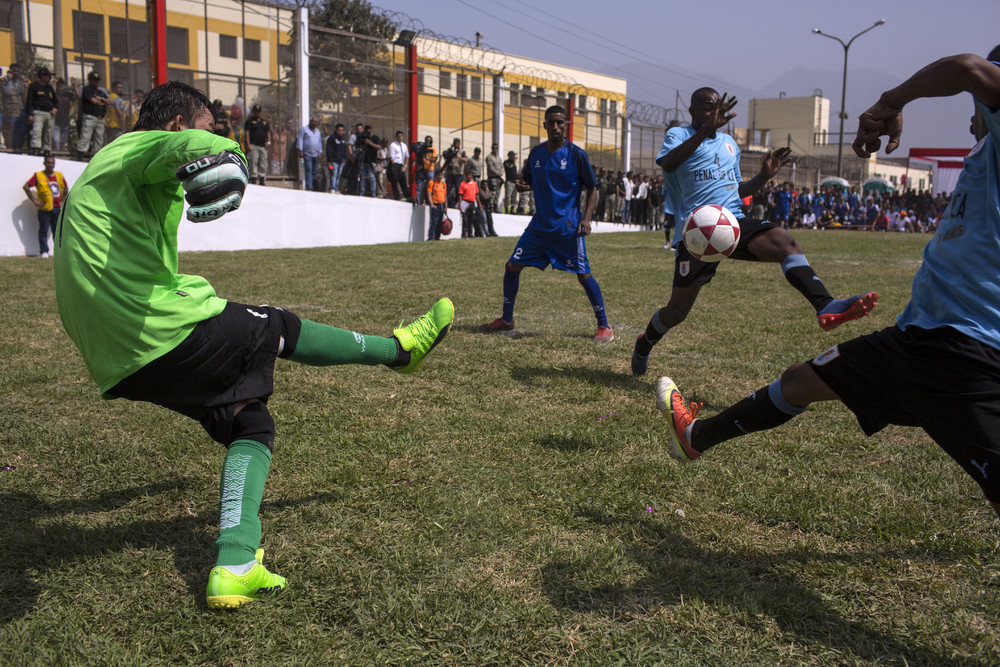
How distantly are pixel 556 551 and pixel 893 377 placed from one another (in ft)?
4.51

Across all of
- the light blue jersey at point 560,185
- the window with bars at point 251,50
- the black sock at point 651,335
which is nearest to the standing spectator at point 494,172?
the window with bars at point 251,50

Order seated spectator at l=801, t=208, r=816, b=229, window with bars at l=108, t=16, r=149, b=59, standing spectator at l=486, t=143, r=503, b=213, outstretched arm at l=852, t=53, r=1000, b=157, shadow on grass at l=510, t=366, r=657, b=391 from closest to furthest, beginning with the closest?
1. outstretched arm at l=852, t=53, r=1000, b=157
2. shadow on grass at l=510, t=366, r=657, b=391
3. window with bars at l=108, t=16, r=149, b=59
4. standing spectator at l=486, t=143, r=503, b=213
5. seated spectator at l=801, t=208, r=816, b=229

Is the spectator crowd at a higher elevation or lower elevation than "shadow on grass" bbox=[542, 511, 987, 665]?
higher

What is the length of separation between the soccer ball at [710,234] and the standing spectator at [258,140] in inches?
554

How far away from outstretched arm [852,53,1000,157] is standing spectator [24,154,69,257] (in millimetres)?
14906

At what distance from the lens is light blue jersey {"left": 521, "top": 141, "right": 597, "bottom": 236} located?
7168 mm

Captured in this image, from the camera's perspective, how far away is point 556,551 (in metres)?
2.96

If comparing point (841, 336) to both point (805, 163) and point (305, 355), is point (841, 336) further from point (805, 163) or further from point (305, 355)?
point (805, 163)

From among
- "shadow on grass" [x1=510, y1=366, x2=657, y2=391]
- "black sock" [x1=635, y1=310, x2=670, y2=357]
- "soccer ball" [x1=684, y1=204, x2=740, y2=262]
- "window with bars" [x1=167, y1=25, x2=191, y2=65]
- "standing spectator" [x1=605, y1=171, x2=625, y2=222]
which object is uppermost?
"window with bars" [x1=167, y1=25, x2=191, y2=65]

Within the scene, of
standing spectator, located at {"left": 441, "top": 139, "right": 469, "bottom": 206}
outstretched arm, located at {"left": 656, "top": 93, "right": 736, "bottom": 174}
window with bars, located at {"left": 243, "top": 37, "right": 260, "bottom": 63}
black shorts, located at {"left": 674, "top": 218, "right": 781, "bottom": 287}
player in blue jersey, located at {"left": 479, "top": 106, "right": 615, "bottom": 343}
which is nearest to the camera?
outstretched arm, located at {"left": 656, "top": 93, "right": 736, "bottom": 174}

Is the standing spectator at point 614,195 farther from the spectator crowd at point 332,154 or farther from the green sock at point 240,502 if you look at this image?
the green sock at point 240,502

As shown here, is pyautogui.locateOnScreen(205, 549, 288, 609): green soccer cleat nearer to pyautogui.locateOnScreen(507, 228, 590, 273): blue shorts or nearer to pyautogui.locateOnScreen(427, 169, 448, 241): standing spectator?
pyautogui.locateOnScreen(507, 228, 590, 273): blue shorts

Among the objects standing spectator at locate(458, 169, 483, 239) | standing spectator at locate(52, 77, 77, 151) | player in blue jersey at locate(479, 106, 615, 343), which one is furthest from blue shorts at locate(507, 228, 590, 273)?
standing spectator at locate(458, 169, 483, 239)

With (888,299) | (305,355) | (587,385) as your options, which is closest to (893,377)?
(305,355)
